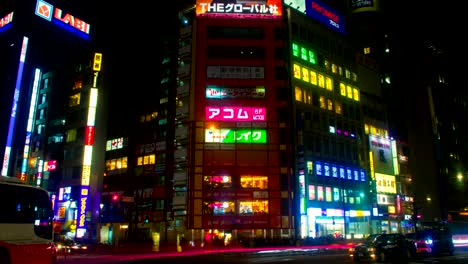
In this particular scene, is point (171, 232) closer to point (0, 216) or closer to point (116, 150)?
point (116, 150)

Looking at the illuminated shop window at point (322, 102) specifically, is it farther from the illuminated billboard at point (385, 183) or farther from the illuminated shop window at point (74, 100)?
the illuminated shop window at point (74, 100)

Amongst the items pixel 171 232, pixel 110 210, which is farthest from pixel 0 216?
pixel 110 210

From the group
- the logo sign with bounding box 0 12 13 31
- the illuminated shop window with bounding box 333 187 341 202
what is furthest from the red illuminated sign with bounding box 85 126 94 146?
the illuminated shop window with bounding box 333 187 341 202

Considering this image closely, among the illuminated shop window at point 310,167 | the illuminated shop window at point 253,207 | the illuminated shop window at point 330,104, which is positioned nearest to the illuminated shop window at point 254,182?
the illuminated shop window at point 253,207

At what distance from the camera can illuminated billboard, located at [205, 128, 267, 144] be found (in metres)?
56.9

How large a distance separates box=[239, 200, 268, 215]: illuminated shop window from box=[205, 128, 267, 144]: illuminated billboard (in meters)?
8.59

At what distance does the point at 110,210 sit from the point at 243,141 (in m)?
34.7

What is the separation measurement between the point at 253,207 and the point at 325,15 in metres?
37.6

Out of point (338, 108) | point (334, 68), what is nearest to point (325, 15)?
point (334, 68)

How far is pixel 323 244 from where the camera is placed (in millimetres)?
47469

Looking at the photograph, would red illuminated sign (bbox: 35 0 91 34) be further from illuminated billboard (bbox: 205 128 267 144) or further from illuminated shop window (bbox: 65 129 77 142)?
illuminated billboard (bbox: 205 128 267 144)

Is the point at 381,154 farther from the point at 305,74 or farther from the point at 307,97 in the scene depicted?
the point at 305,74

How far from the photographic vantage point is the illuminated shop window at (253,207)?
5522cm

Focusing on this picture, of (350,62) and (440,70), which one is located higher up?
(440,70)
